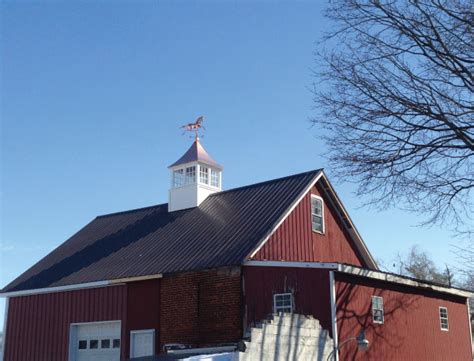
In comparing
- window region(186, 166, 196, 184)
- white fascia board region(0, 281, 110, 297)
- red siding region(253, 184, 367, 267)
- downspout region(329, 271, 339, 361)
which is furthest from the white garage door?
downspout region(329, 271, 339, 361)

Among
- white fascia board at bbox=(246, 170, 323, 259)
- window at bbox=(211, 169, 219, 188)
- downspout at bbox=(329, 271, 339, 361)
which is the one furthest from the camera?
window at bbox=(211, 169, 219, 188)

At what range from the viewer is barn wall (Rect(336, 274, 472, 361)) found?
1862 centimetres

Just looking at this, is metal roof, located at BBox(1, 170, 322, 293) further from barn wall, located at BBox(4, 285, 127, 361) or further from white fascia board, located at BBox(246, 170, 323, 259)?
barn wall, located at BBox(4, 285, 127, 361)

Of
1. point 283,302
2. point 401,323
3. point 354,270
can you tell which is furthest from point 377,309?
point 283,302

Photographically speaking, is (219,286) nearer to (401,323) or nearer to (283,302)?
(283,302)

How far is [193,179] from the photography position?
26516mm

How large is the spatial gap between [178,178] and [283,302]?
968 cm

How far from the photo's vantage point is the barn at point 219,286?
18.6 m

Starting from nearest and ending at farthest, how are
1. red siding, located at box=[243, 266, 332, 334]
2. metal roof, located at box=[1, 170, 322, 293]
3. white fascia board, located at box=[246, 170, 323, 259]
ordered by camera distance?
red siding, located at box=[243, 266, 332, 334] → white fascia board, located at box=[246, 170, 323, 259] → metal roof, located at box=[1, 170, 322, 293]

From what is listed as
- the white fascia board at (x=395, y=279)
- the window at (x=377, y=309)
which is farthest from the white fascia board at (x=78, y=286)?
the window at (x=377, y=309)

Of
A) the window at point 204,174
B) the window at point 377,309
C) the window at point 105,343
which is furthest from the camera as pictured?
the window at point 204,174

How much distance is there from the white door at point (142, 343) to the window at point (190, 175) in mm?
7303

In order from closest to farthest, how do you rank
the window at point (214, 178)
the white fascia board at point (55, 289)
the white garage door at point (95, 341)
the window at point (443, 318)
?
the white garage door at point (95, 341)
the white fascia board at point (55, 289)
the window at point (443, 318)
the window at point (214, 178)

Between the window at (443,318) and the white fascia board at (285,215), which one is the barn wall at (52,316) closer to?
the white fascia board at (285,215)
